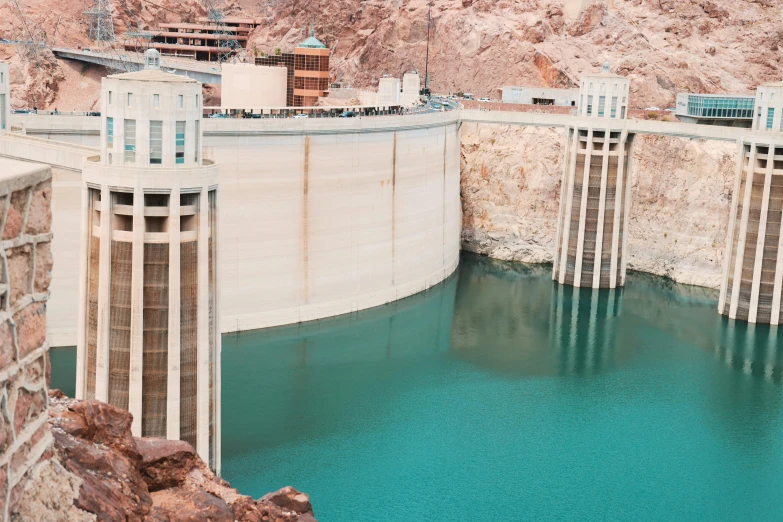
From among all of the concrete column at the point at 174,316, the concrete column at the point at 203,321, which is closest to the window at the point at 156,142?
the concrete column at the point at 174,316

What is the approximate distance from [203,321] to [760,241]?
39.2 m

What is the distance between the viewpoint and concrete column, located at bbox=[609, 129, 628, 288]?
6944cm

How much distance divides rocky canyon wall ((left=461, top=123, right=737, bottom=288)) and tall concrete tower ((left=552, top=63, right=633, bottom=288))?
2.95m

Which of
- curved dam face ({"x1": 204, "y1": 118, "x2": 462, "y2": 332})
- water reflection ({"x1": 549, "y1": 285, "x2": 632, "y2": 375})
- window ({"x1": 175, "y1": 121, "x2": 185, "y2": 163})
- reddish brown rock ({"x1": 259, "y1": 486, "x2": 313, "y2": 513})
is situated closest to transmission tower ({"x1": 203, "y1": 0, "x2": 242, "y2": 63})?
curved dam face ({"x1": 204, "y1": 118, "x2": 462, "y2": 332})

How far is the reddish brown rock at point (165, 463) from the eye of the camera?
794 inches

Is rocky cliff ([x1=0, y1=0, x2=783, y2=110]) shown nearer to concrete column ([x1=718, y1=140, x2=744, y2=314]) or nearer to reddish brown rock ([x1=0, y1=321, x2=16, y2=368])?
concrete column ([x1=718, y1=140, x2=744, y2=314])

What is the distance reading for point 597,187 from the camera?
69.5 metres

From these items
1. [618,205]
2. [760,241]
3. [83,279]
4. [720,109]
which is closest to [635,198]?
[618,205]

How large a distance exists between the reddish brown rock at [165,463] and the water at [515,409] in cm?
1440

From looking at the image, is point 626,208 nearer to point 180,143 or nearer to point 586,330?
point 586,330

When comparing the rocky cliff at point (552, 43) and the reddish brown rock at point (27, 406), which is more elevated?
the rocky cliff at point (552, 43)

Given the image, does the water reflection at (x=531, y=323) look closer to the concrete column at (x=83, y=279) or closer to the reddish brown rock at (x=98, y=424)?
the concrete column at (x=83, y=279)

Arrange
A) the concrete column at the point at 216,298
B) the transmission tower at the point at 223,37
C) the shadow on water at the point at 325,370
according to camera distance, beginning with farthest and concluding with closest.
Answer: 1. the transmission tower at the point at 223,37
2. the shadow on water at the point at 325,370
3. the concrete column at the point at 216,298

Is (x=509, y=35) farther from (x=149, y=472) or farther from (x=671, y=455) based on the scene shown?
(x=149, y=472)
